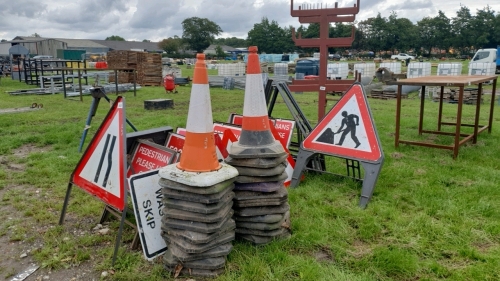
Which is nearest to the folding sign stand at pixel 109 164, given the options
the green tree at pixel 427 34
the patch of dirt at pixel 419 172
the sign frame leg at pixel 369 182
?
the sign frame leg at pixel 369 182

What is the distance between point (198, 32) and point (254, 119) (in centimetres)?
10384

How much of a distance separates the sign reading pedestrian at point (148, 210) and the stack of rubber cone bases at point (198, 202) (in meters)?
0.16

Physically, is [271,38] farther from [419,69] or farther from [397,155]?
[397,155]

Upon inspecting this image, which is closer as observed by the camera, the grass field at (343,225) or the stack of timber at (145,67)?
the grass field at (343,225)

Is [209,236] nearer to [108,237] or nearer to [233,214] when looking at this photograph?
[233,214]

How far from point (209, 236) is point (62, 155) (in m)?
4.49

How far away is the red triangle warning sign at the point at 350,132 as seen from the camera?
166 inches

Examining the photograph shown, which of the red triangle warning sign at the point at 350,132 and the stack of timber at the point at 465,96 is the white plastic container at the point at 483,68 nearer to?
the stack of timber at the point at 465,96

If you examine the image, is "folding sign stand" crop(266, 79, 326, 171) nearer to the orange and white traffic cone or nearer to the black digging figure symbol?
the black digging figure symbol

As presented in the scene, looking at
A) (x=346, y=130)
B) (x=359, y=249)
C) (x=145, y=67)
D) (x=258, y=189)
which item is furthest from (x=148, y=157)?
(x=145, y=67)

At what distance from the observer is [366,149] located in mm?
4211

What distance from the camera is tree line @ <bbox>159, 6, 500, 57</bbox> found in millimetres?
72500

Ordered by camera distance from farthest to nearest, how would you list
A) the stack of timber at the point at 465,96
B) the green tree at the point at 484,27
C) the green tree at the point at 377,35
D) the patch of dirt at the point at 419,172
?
the green tree at the point at 377,35
the green tree at the point at 484,27
the stack of timber at the point at 465,96
the patch of dirt at the point at 419,172

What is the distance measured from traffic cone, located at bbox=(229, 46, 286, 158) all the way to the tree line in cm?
6882
